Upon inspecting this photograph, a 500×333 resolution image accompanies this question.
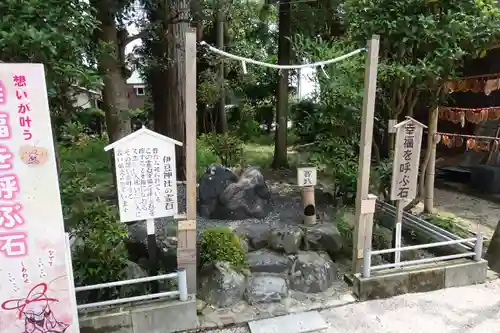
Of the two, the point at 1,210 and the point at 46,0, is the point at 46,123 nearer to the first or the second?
the point at 1,210

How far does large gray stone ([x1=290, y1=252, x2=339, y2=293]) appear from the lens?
4.53m

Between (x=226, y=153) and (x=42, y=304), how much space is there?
5.67m

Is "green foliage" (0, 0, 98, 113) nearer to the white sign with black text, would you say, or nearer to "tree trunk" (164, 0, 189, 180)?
the white sign with black text

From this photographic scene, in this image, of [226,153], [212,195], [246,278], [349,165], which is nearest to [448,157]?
[349,165]

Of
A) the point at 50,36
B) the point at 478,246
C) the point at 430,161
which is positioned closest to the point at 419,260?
the point at 478,246

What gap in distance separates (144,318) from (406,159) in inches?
138

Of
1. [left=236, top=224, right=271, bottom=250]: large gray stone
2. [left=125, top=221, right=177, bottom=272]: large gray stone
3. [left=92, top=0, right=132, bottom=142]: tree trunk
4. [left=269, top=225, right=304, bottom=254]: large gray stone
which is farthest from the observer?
[left=92, top=0, right=132, bottom=142]: tree trunk

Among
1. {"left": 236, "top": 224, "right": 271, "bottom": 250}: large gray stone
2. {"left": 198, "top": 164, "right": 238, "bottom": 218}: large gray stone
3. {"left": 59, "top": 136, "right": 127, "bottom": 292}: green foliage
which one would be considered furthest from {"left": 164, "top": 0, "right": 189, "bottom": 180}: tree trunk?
{"left": 59, "top": 136, "right": 127, "bottom": 292}: green foliage

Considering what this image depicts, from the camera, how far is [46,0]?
3195mm

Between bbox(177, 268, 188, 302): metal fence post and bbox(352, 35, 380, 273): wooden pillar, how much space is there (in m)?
2.13

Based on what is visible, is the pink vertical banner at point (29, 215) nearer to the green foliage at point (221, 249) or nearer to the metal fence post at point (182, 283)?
the metal fence post at point (182, 283)

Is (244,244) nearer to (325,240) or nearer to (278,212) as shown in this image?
(325,240)

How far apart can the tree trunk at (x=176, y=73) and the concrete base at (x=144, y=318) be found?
4540 mm

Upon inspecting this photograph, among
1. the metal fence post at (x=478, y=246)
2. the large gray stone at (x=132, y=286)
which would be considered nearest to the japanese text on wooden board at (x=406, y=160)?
the metal fence post at (x=478, y=246)
